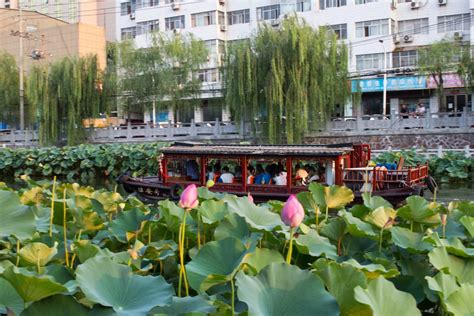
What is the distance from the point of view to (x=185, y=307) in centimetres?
165

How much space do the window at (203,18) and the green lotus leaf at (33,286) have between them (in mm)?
26465

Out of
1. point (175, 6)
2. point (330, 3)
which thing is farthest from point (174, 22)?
point (330, 3)

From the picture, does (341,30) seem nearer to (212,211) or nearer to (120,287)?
(212,211)

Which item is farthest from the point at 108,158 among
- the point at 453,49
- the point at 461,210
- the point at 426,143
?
the point at 461,210

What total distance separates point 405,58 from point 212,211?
77.3ft

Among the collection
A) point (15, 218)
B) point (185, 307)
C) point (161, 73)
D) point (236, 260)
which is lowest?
point (185, 307)

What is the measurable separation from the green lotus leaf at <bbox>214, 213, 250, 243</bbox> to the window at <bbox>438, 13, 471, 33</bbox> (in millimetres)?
23304

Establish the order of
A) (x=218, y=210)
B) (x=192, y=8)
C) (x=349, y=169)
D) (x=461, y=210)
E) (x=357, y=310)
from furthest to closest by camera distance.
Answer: (x=192, y=8) < (x=349, y=169) < (x=461, y=210) < (x=218, y=210) < (x=357, y=310)

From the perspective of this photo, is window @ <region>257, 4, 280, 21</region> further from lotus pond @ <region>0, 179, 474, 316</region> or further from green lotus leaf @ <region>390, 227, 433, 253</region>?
green lotus leaf @ <region>390, 227, 433, 253</region>

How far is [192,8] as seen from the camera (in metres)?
27.7

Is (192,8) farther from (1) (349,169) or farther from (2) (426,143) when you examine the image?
(1) (349,169)

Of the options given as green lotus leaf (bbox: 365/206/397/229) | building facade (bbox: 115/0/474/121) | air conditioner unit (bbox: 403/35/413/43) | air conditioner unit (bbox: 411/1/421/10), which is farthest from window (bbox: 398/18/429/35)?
green lotus leaf (bbox: 365/206/397/229)

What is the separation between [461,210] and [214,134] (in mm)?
18180

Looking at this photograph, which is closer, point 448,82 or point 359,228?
point 359,228
